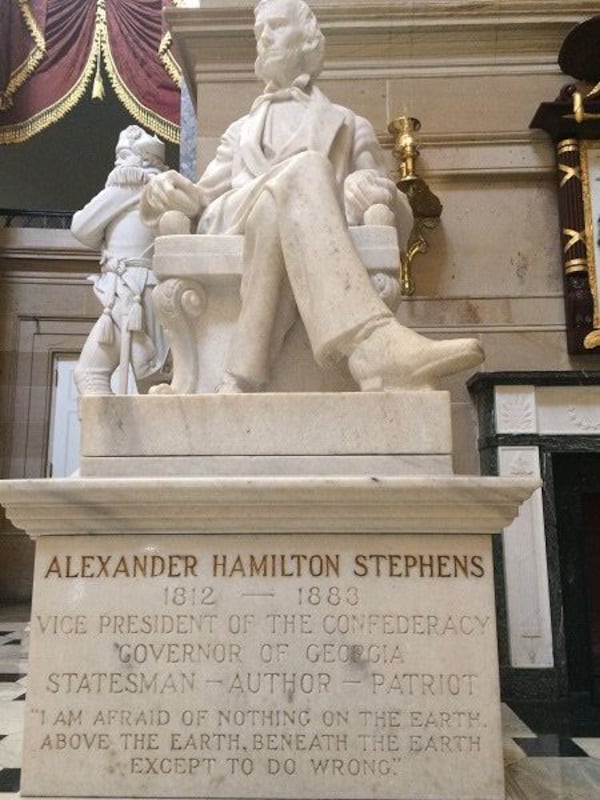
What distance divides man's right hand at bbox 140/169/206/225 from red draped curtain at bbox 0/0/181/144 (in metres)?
4.69

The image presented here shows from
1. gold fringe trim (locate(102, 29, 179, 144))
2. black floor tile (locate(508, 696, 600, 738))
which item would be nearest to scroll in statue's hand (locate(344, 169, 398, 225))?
black floor tile (locate(508, 696, 600, 738))

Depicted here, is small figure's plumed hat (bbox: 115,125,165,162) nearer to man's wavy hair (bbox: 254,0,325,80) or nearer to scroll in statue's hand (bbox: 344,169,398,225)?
man's wavy hair (bbox: 254,0,325,80)

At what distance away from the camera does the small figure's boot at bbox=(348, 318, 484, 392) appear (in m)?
1.99

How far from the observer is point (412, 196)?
4238mm

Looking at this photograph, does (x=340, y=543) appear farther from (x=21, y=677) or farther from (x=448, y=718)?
(x=21, y=677)

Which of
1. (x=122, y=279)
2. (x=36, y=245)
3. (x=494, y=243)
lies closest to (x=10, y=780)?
(x=122, y=279)

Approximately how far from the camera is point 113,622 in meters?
1.84

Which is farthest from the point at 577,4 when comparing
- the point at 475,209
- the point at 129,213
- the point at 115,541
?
the point at 115,541

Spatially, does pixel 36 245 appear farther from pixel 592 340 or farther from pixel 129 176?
pixel 592 340

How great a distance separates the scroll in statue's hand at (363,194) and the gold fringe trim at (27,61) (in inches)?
213

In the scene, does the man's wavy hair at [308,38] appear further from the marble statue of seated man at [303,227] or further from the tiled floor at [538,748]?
the tiled floor at [538,748]

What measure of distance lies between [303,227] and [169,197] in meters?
0.59

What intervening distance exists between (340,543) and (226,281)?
3.03ft

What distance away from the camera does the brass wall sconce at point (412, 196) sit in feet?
13.9
